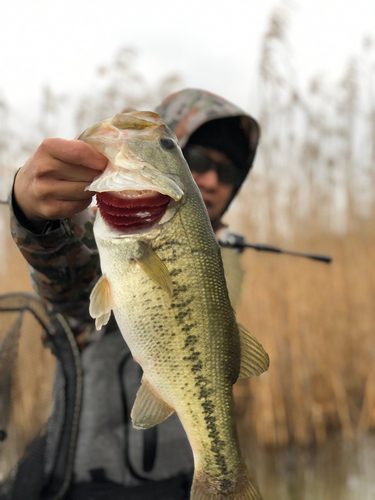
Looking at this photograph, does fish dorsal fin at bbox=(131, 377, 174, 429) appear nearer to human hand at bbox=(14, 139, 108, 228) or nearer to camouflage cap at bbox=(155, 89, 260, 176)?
human hand at bbox=(14, 139, 108, 228)

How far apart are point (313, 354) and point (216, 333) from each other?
3.52 meters

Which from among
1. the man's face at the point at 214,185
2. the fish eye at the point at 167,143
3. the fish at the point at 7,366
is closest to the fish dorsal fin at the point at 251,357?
the fish eye at the point at 167,143

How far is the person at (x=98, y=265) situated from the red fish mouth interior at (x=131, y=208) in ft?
0.28

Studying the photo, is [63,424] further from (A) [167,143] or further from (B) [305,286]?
(B) [305,286]

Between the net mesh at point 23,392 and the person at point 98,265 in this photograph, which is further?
the net mesh at point 23,392

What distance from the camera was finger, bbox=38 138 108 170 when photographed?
107cm

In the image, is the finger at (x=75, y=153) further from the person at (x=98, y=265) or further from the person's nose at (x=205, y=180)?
the person's nose at (x=205, y=180)

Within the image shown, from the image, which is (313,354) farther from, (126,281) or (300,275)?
(126,281)

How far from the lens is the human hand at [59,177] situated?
1.08 m

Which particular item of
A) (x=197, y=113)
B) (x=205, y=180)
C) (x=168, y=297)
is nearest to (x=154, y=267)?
(x=168, y=297)

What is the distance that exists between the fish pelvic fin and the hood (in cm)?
196

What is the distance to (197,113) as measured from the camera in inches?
109

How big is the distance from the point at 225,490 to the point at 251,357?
1.13 feet

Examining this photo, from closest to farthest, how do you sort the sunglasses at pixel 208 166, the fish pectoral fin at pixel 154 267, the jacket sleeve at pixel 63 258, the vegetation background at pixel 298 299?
the fish pectoral fin at pixel 154 267
the jacket sleeve at pixel 63 258
the sunglasses at pixel 208 166
the vegetation background at pixel 298 299
